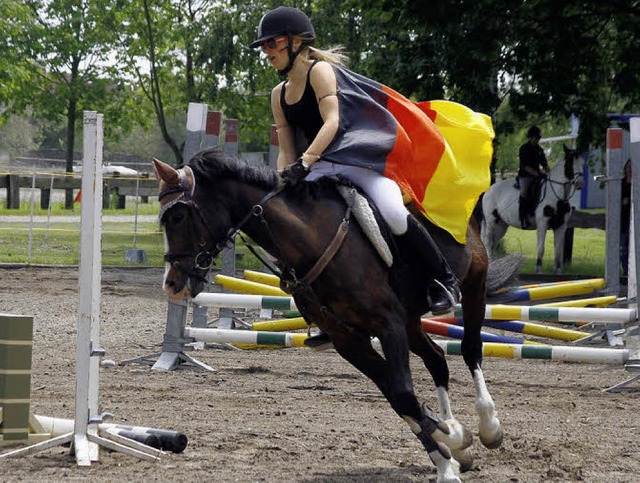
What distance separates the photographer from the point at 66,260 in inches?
785

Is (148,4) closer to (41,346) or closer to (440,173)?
(41,346)

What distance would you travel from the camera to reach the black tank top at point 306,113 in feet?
19.2

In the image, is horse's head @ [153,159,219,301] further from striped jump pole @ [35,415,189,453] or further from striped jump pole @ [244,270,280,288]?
striped jump pole @ [244,270,280,288]

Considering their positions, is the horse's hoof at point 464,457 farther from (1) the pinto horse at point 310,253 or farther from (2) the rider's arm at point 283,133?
(2) the rider's arm at point 283,133

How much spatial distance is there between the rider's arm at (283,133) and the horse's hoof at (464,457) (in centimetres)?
175

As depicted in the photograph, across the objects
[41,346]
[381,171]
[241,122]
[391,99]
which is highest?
[241,122]

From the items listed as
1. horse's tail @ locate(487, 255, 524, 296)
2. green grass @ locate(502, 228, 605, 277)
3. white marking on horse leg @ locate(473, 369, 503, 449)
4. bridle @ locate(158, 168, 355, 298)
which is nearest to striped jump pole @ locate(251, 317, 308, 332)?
horse's tail @ locate(487, 255, 524, 296)

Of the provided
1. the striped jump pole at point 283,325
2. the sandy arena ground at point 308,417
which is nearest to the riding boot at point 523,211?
the sandy arena ground at point 308,417

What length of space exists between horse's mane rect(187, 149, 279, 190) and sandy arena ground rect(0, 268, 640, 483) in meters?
1.45

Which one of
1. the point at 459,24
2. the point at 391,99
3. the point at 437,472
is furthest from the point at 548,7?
the point at 437,472

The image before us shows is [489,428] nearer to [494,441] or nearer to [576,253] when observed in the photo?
[494,441]

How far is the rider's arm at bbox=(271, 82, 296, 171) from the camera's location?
602cm

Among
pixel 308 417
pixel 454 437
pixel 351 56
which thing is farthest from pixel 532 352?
pixel 351 56

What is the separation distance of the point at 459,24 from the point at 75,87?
59.4ft
